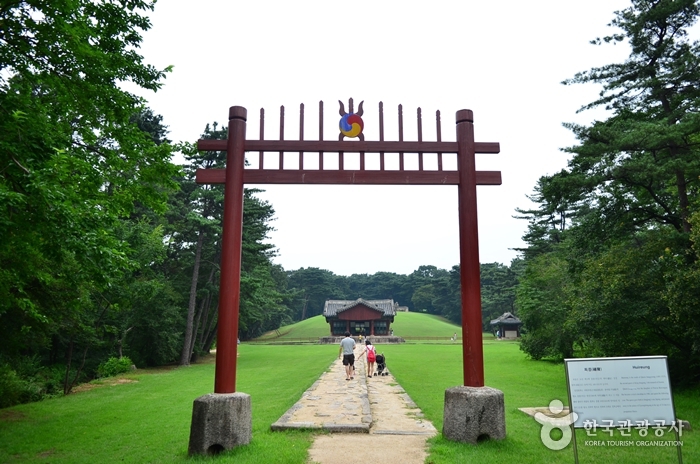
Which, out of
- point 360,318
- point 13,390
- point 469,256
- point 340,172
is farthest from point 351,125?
point 360,318

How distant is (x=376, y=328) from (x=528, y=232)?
25394mm

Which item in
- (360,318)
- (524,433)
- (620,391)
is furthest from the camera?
(360,318)

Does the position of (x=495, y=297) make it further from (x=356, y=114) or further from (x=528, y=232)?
(x=356, y=114)

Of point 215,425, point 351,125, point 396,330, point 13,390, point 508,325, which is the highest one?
point 351,125

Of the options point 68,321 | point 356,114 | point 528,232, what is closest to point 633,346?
point 356,114

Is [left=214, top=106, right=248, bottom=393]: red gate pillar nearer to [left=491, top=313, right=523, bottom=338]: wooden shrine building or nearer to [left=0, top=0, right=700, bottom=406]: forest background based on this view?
[left=0, top=0, right=700, bottom=406]: forest background

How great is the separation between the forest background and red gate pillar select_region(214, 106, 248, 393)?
4.48ft

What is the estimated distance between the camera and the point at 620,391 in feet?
16.8

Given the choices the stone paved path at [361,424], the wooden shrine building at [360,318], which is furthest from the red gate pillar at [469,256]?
the wooden shrine building at [360,318]

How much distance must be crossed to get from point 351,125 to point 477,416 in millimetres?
4603

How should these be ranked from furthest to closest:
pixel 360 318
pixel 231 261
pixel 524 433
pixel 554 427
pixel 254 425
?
pixel 360 318 < pixel 254 425 < pixel 554 427 < pixel 524 433 < pixel 231 261

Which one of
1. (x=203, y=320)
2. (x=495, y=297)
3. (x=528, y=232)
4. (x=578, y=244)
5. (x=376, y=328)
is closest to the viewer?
(x=578, y=244)

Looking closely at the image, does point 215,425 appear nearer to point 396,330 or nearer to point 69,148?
point 69,148

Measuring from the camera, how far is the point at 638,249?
1281 centimetres
